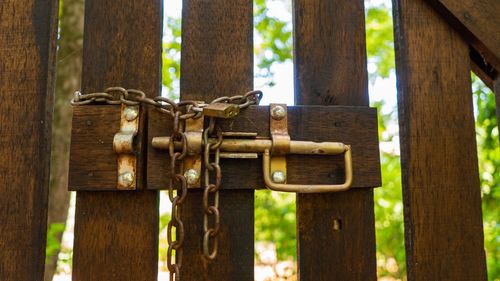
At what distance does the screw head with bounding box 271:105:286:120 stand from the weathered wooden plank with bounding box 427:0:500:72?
480mm

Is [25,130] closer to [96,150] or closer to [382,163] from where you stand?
[96,150]

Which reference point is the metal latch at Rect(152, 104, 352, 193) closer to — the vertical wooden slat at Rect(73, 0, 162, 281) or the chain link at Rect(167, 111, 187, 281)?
the chain link at Rect(167, 111, 187, 281)

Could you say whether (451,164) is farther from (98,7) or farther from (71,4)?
(71,4)

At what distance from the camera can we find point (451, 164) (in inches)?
38.8

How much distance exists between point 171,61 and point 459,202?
2.42 m

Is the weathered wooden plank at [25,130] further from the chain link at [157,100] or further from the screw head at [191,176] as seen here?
the screw head at [191,176]

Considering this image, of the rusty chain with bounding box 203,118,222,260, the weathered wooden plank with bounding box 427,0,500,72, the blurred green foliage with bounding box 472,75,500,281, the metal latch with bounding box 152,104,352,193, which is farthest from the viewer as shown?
the blurred green foliage with bounding box 472,75,500,281

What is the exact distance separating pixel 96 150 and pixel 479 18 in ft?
3.13

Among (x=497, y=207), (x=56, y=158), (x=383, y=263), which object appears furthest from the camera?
(x=383, y=263)

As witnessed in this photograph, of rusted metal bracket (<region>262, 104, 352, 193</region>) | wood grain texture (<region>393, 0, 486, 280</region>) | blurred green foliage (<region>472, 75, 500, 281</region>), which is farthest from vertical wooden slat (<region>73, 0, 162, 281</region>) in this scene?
blurred green foliage (<region>472, 75, 500, 281</region>)

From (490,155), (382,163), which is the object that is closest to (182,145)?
(490,155)

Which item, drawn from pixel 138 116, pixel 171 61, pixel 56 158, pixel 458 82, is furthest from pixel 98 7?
pixel 171 61

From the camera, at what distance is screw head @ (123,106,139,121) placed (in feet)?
2.94

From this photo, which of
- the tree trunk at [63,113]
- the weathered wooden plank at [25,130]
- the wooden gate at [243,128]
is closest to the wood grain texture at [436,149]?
the wooden gate at [243,128]
